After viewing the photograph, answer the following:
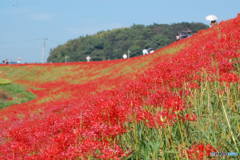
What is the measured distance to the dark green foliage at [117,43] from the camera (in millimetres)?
133625

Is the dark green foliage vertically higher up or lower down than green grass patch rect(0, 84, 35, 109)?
higher up

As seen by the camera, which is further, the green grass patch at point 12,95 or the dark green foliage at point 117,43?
the dark green foliage at point 117,43

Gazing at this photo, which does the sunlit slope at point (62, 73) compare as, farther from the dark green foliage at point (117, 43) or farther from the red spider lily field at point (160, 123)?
the dark green foliage at point (117, 43)

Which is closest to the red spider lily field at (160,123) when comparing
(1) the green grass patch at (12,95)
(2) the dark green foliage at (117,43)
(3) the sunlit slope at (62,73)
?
(3) the sunlit slope at (62,73)

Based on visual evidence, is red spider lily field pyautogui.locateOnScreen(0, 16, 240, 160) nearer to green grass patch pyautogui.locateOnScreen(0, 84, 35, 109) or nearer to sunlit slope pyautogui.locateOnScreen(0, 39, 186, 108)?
sunlit slope pyautogui.locateOnScreen(0, 39, 186, 108)

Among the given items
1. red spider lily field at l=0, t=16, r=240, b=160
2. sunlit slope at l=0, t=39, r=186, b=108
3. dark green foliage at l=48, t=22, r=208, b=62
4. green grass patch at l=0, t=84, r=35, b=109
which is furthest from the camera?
dark green foliage at l=48, t=22, r=208, b=62

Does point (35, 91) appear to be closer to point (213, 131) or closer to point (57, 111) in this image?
point (57, 111)

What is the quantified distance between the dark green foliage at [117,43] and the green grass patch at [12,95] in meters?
92.7

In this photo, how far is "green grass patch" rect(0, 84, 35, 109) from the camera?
3146 centimetres

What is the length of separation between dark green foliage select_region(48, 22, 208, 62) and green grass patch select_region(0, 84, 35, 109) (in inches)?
3650

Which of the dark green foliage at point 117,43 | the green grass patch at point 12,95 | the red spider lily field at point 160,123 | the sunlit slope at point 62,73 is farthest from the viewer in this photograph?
the dark green foliage at point 117,43

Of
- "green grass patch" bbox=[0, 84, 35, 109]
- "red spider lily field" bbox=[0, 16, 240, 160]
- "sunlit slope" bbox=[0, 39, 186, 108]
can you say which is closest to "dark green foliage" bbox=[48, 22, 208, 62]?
"sunlit slope" bbox=[0, 39, 186, 108]

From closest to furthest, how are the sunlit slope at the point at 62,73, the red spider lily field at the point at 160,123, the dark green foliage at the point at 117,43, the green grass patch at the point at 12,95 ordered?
the red spider lily field at the point at 160,123, the green grass patch at the point at 12,95, the sunlit slope at the point at 62,73, the dark green foliage at the point at 117,43

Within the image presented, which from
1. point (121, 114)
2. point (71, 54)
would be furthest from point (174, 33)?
point (121, 114)
